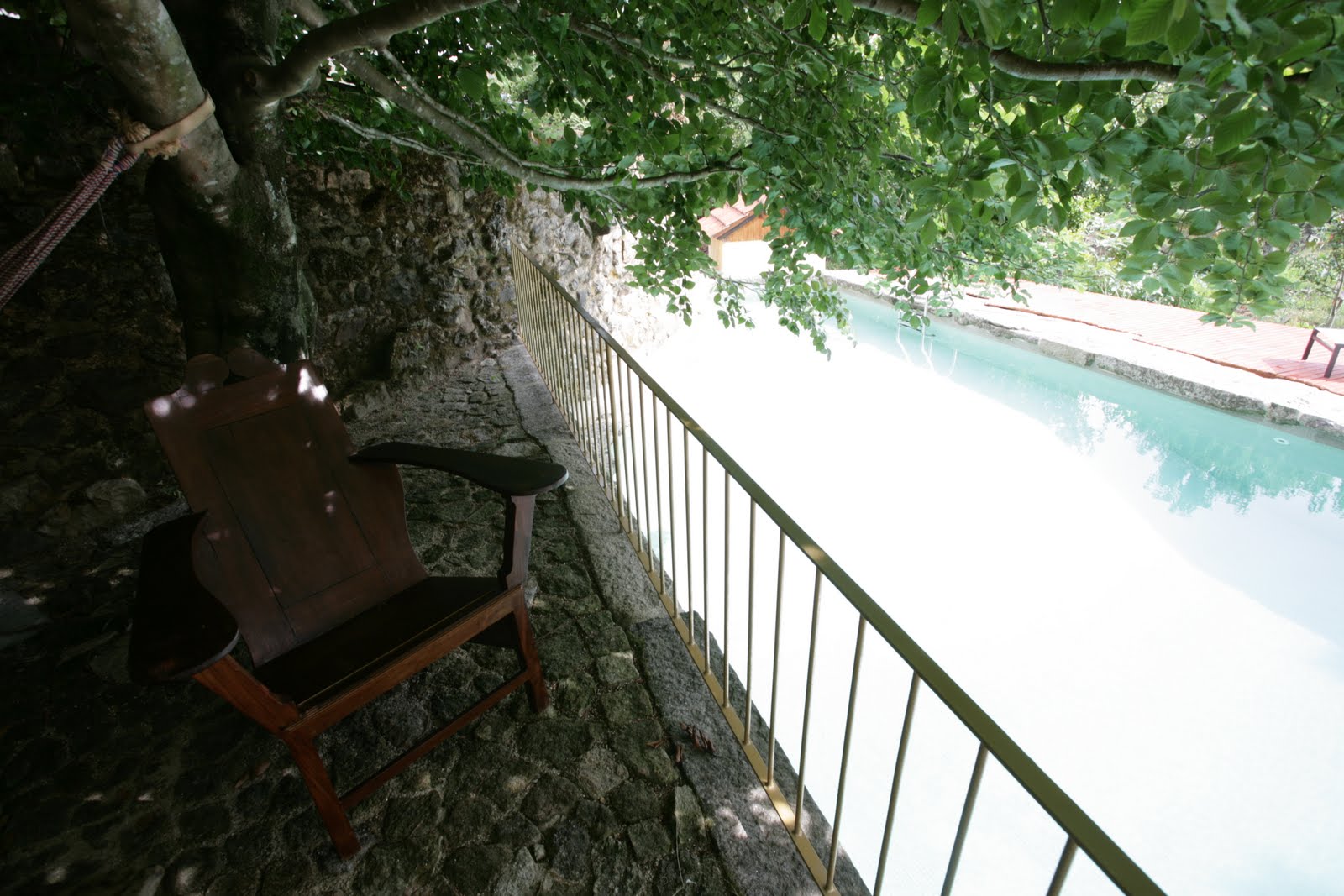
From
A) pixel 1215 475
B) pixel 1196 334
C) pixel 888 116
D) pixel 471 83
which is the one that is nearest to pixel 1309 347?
pixel 1196 334

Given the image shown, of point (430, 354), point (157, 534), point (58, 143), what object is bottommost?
point (430, 354)

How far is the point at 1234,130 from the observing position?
1.03 meters

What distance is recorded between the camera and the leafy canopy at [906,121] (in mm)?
1049

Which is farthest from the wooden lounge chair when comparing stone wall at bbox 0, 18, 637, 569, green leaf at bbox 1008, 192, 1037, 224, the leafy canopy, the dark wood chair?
stone wall at bbox 0, 18, 637, 569

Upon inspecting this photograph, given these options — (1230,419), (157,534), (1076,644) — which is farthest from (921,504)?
(157,534)

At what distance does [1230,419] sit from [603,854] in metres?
10.8

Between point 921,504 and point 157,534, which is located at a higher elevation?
point 157,534

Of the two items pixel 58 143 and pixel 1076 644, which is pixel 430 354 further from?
pixel 1076 644

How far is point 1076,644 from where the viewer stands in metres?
6.37

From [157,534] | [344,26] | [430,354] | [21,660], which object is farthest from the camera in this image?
[430,354]

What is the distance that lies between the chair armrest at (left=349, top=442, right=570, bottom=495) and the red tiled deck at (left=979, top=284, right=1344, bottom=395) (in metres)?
10.5

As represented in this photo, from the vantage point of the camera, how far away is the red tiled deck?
29.6 ft

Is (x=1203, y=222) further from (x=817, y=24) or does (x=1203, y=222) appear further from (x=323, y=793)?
(x=323, y=793)

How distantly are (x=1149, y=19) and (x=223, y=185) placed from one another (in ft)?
7.44
